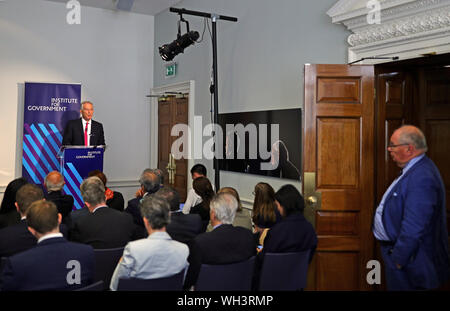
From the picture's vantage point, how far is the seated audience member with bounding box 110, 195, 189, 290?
7.45 feet

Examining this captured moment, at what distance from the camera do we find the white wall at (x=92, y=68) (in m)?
6.51

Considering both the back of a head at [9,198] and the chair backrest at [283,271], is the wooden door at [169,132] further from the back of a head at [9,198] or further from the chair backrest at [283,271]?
the chair backrest at [283,271]

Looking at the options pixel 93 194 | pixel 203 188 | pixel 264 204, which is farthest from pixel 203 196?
pixel 93 194

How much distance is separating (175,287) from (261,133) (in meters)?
2.84

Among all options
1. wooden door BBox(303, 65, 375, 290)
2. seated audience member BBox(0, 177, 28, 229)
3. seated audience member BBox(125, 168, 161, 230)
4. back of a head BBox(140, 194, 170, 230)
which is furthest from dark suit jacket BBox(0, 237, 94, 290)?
wooden door BBox(303, 65, 375, 290)

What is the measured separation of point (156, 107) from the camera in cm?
758

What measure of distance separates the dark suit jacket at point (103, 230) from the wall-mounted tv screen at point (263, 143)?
2.03 meters

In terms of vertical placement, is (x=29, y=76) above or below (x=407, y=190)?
above

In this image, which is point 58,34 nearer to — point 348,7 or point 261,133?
point 261,133

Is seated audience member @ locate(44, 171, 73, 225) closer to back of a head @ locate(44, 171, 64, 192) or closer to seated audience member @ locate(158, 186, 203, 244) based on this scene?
back of a head @ locate(44, 171, 64, 192)

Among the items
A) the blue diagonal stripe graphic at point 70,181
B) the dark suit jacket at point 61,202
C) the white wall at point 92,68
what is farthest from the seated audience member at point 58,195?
the white wall at point 92,68

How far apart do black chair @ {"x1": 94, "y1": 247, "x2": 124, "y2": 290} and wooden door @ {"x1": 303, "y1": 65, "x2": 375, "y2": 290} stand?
1.58 m
